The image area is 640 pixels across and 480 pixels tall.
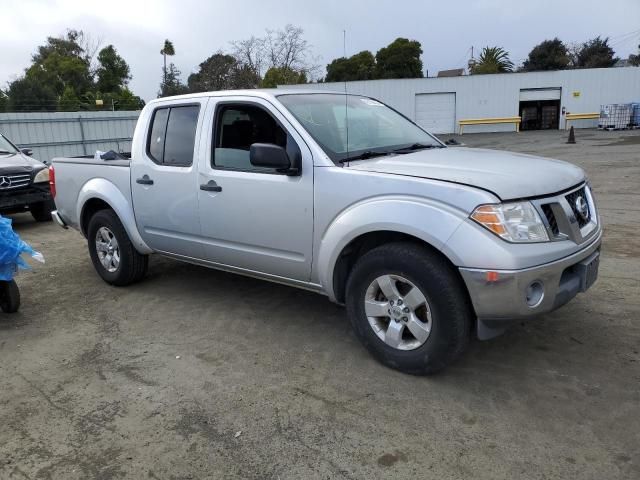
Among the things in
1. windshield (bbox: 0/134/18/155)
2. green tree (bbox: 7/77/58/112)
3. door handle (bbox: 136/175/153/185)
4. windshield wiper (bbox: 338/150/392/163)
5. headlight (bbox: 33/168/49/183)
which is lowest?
headlight (bbox: 33/168/49/183)

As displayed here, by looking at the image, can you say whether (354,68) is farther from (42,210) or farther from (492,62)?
(42,210)

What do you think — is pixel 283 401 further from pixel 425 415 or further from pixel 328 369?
pixel 425 415

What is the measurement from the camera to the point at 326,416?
3088mm

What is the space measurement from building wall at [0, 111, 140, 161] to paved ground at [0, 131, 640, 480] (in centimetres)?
1185

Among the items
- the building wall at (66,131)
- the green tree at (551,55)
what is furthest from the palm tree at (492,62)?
the building wall at (66,131)

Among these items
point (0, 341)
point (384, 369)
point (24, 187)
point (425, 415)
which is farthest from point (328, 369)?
point (24, 187)

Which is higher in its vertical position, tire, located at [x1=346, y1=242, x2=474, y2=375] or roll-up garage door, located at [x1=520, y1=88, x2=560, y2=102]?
roll-up garage door, located at [x1=520, y1=88, x2=560, y2=102]

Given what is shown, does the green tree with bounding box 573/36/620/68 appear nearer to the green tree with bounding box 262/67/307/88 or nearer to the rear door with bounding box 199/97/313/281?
the green tree with bounding box 262/67/307/88

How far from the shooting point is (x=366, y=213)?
3.41m

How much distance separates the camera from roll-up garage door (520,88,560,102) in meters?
37.4

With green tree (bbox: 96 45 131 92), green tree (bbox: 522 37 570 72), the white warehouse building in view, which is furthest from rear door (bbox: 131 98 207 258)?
green tree (bbox: 522 37 570 72)

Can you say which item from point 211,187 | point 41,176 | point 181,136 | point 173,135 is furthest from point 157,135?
point 41,176

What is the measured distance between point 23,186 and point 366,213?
7.59 m

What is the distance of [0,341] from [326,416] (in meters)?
2.90
